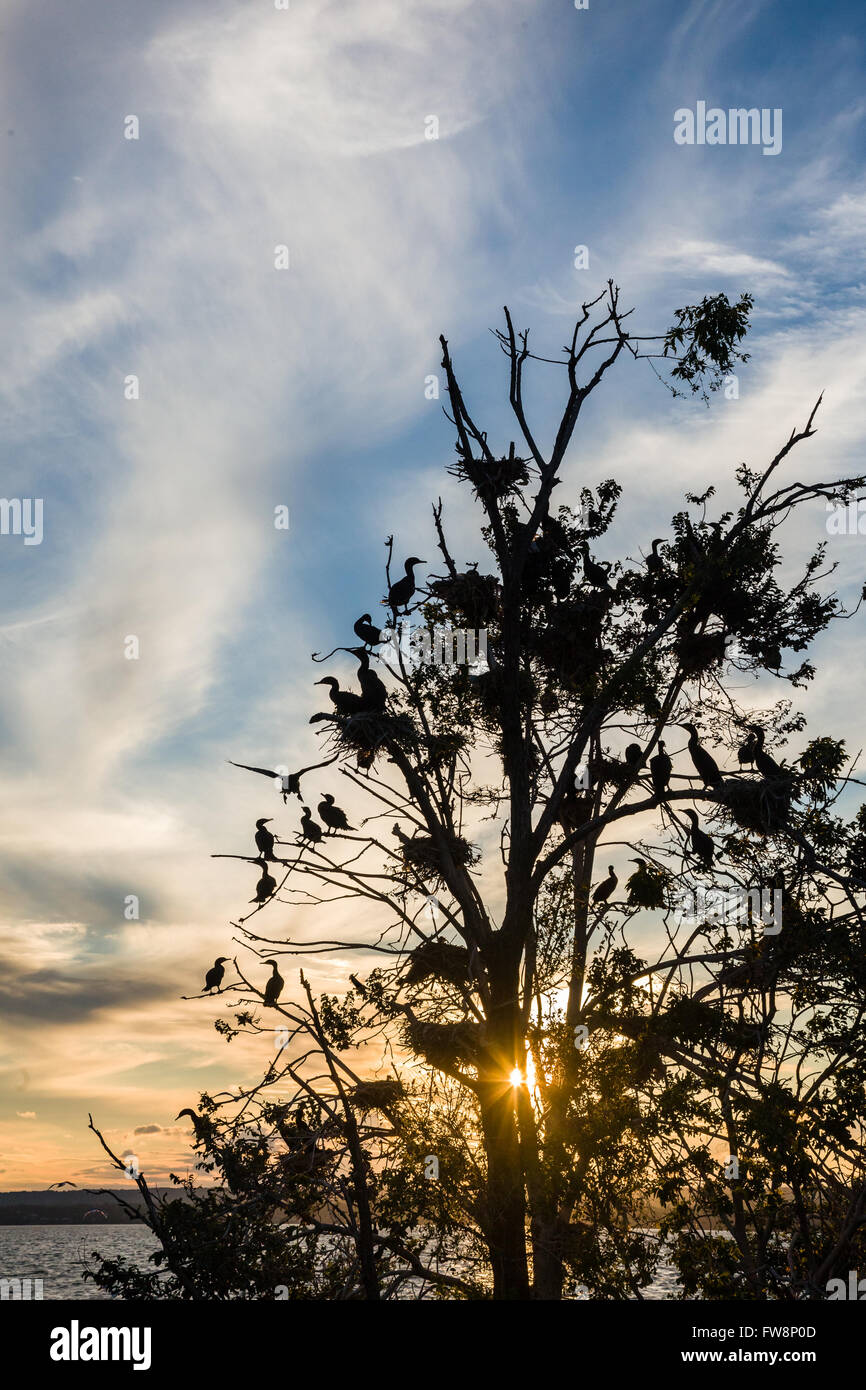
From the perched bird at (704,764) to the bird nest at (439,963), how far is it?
340 centimetres

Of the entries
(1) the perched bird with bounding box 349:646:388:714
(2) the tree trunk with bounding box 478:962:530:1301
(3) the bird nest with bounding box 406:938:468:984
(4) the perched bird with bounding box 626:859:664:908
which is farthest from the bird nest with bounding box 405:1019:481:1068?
(1) the perched bird with bounding box 349:646:388:714

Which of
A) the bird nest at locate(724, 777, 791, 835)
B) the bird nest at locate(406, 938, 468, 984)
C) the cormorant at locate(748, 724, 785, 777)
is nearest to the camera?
the bird nest at locate(724, 777, 791, 835)

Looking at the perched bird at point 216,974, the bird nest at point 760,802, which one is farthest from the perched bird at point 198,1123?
the bird nest at point 760,802

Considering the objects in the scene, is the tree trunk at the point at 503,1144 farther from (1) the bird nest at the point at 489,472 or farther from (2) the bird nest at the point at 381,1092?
(1) the bird nest at the point at 489,472

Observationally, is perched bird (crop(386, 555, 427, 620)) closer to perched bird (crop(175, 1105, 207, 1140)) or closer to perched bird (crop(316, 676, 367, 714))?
perched bird (crop(316, 676, 367, 714))

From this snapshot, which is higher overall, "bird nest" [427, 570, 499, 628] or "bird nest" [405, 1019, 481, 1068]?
"bird nest" [427, 570, 499, 628]

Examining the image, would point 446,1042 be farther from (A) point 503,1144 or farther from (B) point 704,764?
(B) point 704,764

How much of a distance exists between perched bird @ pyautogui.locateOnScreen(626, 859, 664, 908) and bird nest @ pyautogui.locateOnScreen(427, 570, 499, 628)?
3.35 metres

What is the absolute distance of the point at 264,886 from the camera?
39.7 ft

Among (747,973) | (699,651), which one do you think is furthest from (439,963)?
(699,651)

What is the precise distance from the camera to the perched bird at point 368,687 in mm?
11773

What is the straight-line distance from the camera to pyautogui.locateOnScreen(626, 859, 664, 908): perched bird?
1165 centimetres
